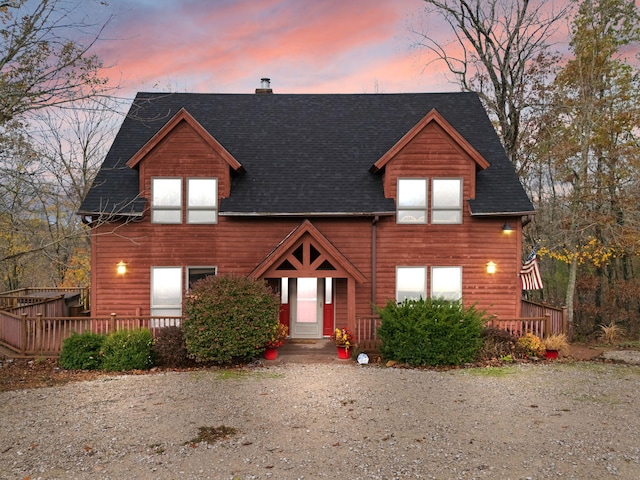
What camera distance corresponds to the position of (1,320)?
1268 centimetres

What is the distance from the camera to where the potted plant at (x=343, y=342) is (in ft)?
38.7

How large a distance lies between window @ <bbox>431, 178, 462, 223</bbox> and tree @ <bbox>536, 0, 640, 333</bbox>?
5.52 metres

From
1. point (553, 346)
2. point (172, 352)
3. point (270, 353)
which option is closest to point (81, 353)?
point (172, 352)

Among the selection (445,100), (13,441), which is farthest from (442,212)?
(13,441)

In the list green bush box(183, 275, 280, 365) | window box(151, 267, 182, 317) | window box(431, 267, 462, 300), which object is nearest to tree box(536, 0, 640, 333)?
window box(431, 267, 462, 300)

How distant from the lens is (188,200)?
45.6 feet

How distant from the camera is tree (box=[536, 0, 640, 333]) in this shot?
1692 centimetres

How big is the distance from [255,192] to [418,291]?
6067 millimetres

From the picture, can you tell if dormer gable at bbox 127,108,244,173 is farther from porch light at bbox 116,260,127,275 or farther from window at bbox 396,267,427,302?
window at bbox 396,267,427,302

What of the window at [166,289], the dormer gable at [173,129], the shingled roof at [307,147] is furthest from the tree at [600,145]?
the window at [166,289]

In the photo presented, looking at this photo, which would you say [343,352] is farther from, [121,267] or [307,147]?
[307,147]

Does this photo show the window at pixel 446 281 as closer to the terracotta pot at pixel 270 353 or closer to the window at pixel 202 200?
the terracotta pot at pixel 270 353

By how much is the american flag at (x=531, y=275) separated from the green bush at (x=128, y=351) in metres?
11.1

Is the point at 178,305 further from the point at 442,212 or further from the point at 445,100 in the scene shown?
the point at 445,100
